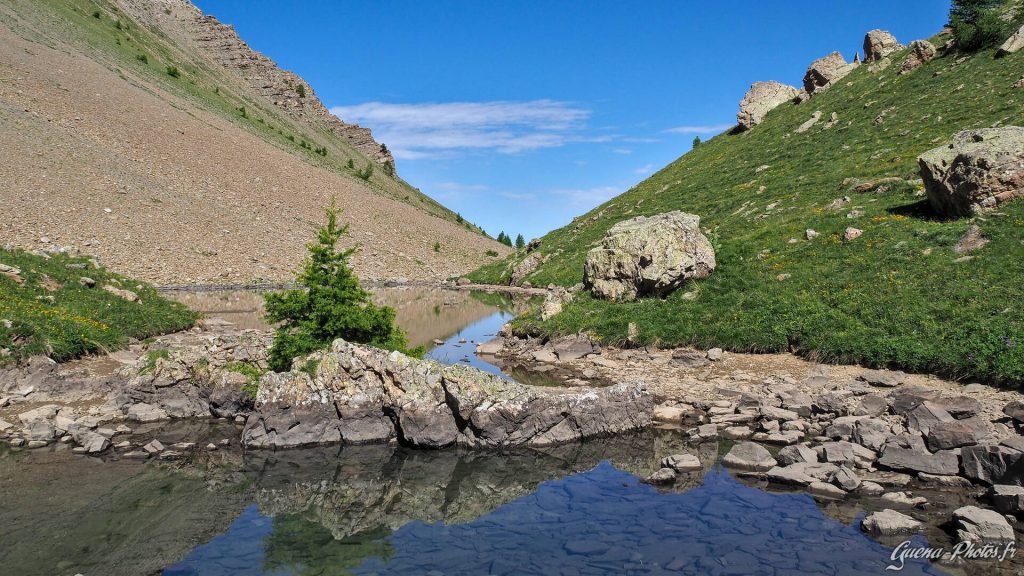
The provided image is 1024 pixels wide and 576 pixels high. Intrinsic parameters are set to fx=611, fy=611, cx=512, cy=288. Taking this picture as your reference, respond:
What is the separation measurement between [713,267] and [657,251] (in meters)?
3.28

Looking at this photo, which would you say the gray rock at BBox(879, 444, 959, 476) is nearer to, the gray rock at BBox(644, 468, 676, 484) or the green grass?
the gray rock at BBox(644, 468, 676, 484)

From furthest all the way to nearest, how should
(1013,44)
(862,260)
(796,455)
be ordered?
(1013,44) → (862,260) → (796,455)

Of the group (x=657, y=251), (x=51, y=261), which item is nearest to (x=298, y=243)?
(x=51, y=261)

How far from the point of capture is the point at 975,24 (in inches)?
2159

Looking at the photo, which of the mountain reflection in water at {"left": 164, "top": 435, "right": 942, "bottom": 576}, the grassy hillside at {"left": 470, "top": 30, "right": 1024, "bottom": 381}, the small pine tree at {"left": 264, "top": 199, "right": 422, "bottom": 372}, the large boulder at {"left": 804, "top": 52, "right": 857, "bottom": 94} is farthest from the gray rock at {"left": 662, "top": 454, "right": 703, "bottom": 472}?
the large boulder at {"left": 804, "top": 52, "right": 857, "bottom": 94}

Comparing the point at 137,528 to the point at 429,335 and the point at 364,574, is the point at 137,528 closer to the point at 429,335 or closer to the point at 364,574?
the point at 364,574

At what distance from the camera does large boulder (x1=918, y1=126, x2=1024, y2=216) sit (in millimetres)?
27297

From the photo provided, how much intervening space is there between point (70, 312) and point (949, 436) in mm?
30873

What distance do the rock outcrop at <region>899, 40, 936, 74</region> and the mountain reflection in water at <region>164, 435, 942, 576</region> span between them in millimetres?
62310

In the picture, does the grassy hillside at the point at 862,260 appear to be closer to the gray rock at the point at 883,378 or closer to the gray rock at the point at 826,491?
the gray rock at the point at 883,378

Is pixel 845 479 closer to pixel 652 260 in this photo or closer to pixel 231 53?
pixel 652 260

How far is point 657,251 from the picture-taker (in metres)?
31.6

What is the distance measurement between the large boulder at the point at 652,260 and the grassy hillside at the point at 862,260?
101 cm

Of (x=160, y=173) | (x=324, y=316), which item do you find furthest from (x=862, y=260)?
(x=160, y=173)
